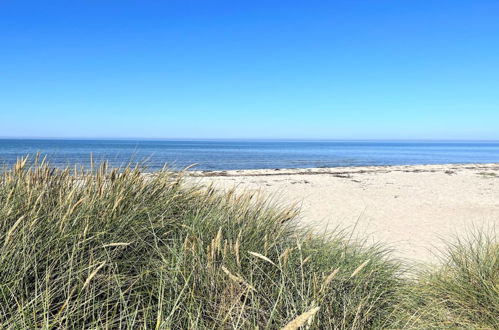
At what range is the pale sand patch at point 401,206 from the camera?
27.4 ft

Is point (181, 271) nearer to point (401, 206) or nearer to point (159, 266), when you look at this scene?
point (159, 266)

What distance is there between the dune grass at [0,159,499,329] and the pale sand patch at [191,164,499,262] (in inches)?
86.6

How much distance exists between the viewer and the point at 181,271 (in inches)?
90.7

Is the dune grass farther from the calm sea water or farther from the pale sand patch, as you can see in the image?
the pale sand patch

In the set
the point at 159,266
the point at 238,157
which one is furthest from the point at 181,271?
the point at 238,157

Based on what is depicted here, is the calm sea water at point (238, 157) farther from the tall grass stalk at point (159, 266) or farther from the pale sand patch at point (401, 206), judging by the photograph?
the pale sand patch at point (401, 206)

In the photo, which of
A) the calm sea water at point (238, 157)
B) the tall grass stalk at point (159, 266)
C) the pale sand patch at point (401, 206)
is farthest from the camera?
the calm sea water at point (238, 157)

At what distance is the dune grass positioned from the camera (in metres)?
2.03

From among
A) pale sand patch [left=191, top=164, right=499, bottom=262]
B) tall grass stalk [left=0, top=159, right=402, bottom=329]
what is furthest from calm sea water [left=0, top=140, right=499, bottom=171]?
pale sand patch [left=191, top=164, right=499, bottom=262]

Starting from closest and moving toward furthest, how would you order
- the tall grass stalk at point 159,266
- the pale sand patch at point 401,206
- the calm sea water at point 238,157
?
the tall grass stalk at point 159,266 → the pale sand patch at point 401,206 → the calm sea water at point 238,157

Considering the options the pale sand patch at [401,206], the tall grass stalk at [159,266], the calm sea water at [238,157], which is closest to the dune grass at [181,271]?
the tall grass stalk at [159,266]

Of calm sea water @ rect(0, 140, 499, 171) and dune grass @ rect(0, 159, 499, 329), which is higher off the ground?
dune grass @ rect(0, 159, 499, 329)

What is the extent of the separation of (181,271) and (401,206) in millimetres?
12347

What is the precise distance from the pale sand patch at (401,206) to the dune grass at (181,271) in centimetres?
220
